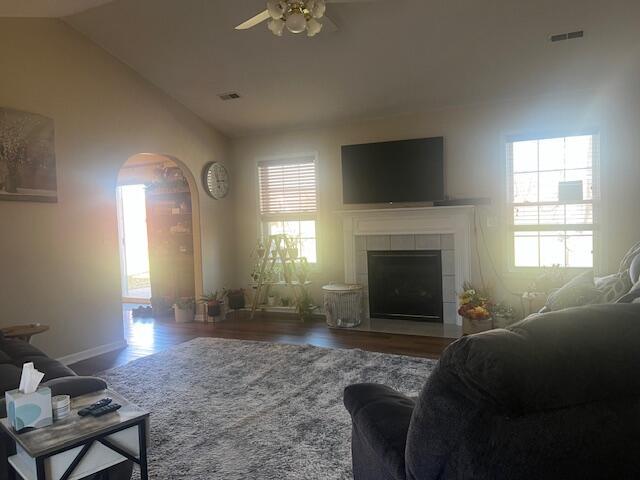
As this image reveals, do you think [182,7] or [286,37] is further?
[286,37]

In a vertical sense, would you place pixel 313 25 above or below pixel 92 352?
above

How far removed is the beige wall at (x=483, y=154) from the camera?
4.47 m

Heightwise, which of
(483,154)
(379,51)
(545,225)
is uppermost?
(379,51)

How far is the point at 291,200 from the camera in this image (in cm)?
618

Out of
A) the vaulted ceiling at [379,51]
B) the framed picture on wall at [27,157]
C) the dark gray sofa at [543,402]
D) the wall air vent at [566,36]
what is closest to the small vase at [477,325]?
the vaulted ceiling at [379,51]

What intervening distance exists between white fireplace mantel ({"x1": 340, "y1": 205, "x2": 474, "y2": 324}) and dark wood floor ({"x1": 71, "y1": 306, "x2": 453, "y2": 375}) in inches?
37.2

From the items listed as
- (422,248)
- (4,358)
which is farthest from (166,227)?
(4,358)

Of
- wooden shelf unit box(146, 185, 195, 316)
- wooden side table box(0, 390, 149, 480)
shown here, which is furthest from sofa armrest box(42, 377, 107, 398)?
wooden shelf unit box(146, 185, 195, 316)

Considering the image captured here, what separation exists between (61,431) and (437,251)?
4430mm

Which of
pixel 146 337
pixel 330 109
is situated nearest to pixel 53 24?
pixel 330 109

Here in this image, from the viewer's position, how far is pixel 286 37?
4.12 metres

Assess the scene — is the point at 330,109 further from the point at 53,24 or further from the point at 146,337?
the point at 146,337

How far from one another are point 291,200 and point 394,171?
1572mm

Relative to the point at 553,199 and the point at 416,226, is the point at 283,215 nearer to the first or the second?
the point at 416,226
